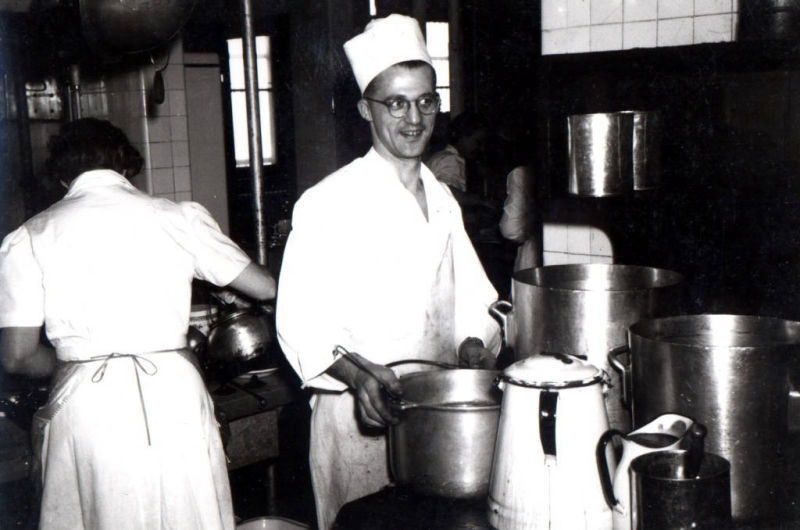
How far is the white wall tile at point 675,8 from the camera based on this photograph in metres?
2.60

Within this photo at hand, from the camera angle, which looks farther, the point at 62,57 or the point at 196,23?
the point at 196,23

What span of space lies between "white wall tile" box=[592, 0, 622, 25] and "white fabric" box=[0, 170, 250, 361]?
1593mm

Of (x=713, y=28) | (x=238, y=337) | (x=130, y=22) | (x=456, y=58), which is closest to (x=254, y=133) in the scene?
(x=130, y=22)

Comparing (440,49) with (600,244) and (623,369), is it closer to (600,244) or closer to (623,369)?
(600,244)

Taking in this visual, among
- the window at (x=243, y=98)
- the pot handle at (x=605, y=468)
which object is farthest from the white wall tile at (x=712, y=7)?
the window at (x=243, y=98)

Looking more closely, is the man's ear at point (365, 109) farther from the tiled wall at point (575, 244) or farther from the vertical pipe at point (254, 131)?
the vertical pipe at point (254, 131)

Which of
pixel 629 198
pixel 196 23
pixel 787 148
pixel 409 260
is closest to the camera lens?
pixel 409 260

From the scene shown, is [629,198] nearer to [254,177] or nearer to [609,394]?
[609,394]

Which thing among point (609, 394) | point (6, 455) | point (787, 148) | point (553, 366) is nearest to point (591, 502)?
point (553, 366)

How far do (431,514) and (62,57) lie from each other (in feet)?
15.0

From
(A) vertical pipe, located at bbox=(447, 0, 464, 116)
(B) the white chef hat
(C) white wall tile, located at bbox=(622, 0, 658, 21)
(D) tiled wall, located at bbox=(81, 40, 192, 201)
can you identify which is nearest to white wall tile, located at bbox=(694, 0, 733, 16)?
(C) white wall tile, located at bbox=(622, 0, 658, 21)

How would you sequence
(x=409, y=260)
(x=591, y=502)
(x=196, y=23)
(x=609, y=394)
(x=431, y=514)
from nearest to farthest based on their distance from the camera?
1. (x=591, y=502)
2. (x=431, y=514)
3. (x=609, y=394)
4. (x=409, y=260)
5. (x=196, y=23)

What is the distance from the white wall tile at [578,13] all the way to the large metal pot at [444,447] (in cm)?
196

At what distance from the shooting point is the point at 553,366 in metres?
1.22
